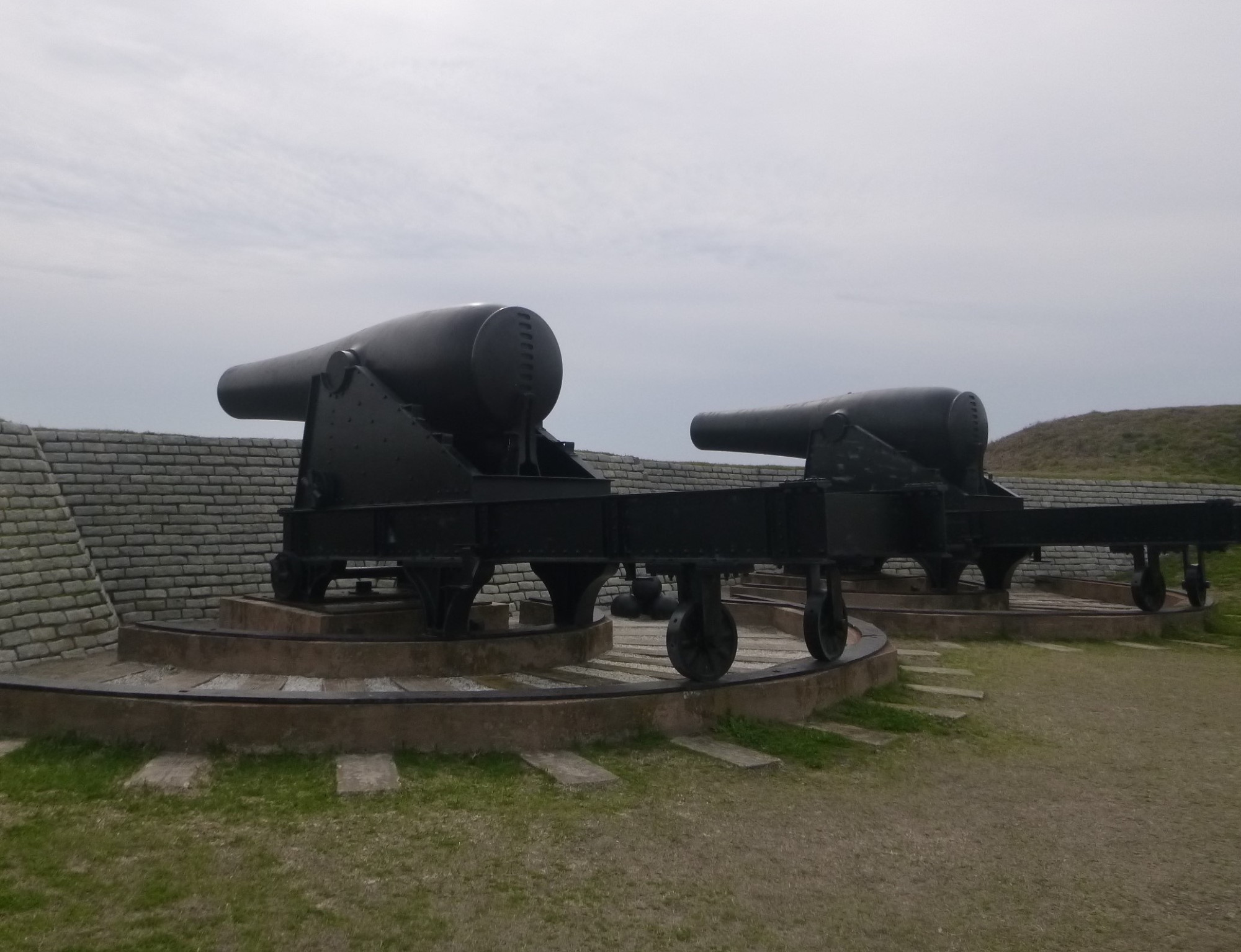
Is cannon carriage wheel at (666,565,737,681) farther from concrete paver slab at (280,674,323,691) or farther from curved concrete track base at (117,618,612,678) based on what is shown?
concrete paver slab at (280,674,323,691)

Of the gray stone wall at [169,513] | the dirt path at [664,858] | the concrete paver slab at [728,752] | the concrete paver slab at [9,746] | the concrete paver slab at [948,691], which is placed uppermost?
the gray stone wall at [169,513]

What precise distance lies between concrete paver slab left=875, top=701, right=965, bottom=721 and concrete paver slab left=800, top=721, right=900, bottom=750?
47cm

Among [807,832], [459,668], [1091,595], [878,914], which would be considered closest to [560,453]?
[459,668]

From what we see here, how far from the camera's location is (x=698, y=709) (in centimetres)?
524

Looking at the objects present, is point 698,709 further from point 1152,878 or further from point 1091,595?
point 1091,595

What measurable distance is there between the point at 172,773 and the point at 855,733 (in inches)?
125

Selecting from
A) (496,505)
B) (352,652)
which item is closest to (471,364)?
(496,505)

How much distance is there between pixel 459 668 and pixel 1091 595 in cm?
1054

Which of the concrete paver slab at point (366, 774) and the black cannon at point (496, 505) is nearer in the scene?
the concrete paver slab at point (366, 774)

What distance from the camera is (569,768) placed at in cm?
453

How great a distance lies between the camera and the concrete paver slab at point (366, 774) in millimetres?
4164

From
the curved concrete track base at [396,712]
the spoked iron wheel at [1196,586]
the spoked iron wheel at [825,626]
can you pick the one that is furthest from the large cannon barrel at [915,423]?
the curved concrete track base at [396,712]

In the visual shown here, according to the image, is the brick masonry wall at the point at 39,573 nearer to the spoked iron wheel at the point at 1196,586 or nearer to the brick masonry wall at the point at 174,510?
the brick masonry wall at the point at 174,510

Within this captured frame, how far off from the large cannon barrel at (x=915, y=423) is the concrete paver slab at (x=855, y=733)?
5.72 meters
